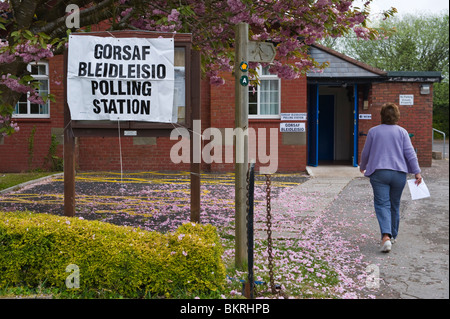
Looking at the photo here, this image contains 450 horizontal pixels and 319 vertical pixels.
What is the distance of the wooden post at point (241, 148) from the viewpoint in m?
4.85

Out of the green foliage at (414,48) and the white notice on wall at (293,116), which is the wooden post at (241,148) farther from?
the green foliage at (414,48)

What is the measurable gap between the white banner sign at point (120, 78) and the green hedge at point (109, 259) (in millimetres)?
1733

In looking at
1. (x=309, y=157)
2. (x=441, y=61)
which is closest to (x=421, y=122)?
(x=309, y=157)

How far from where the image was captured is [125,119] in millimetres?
5598

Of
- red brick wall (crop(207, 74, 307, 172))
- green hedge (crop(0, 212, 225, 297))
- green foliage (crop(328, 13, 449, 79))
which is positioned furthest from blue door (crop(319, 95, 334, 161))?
green foliage (crop(328, 13, 449, 79))

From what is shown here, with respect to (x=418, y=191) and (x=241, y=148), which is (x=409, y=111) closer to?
(x=418, y=191)

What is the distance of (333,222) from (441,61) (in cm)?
3600

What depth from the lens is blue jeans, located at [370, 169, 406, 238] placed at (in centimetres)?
605

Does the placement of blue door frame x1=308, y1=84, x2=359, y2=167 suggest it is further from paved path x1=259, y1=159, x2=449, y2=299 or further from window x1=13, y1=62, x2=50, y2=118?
window x1=13, y1=62, x2=50, y2=118

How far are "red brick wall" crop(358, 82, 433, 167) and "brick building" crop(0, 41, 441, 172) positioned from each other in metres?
0.03

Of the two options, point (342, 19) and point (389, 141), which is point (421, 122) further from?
point (389, 141)

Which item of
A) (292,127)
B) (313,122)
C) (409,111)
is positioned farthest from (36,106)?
(409,111)

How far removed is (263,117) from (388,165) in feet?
32.2

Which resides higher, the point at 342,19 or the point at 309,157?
the point at 342,19
